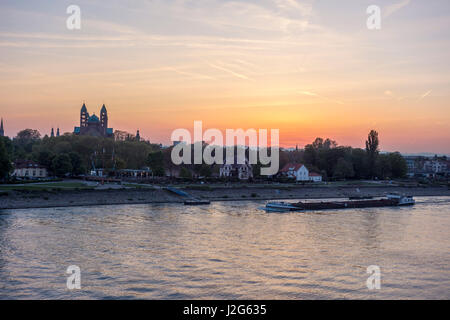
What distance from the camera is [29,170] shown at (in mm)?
73125

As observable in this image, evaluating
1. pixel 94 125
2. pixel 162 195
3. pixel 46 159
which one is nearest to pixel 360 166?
pixel 162 195

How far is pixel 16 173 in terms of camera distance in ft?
235

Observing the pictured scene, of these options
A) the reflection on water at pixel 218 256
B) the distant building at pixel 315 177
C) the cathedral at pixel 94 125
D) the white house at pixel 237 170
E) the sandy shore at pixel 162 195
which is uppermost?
the cathedral at pixel 94 125

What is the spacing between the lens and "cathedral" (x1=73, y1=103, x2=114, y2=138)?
158 m

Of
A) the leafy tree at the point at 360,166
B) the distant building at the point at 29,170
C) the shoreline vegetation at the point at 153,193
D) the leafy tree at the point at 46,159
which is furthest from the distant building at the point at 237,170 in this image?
the distant building at the point at 29,170

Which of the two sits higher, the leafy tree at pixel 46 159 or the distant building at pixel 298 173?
the leafy tree at pixel 46 159

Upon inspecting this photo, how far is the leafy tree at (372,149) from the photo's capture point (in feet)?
324

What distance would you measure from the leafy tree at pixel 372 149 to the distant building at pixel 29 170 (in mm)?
70753

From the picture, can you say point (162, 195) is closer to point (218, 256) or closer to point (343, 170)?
point (218, 256)

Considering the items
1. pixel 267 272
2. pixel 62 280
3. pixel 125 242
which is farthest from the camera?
pixel 125 242

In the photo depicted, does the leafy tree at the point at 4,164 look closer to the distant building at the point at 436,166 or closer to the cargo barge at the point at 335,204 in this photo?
the cargo barge at the point at 335,204
